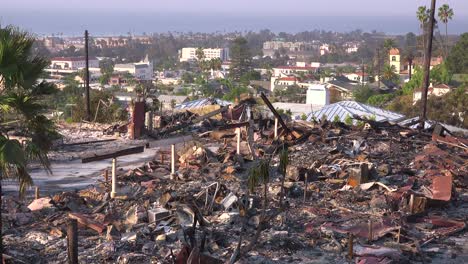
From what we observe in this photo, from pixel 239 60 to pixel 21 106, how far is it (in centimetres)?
8253

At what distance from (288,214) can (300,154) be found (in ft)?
14.0

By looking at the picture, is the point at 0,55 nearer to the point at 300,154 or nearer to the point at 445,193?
the point at 445,193

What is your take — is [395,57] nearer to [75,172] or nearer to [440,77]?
[440,77]

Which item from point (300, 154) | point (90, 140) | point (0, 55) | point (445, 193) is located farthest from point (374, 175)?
point (90, 140)

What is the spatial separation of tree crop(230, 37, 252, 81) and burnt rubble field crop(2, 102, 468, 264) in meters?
74.4

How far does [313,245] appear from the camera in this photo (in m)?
8.27

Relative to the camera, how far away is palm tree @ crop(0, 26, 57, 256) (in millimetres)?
6234

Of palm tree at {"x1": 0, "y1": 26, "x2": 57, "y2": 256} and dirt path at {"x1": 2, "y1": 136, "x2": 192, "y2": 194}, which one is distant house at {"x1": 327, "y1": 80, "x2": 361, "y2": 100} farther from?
palm tree at {"x1": 0, "y1": 26, "x2": 57, "y2": 256}

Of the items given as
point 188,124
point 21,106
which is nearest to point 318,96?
point 188,124

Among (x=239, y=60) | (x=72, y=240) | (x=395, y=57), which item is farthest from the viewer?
(x=239, y=60)

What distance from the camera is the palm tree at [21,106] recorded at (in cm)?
623

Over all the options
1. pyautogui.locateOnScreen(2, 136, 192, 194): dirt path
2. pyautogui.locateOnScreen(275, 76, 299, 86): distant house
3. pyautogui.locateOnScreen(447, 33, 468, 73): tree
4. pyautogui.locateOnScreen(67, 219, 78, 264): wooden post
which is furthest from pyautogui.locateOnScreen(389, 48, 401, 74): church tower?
pyautogui.locateOnScreen(67, 219, 78, 264): wooden post

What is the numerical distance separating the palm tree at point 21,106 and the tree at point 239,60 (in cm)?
8019

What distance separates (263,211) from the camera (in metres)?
6.89
